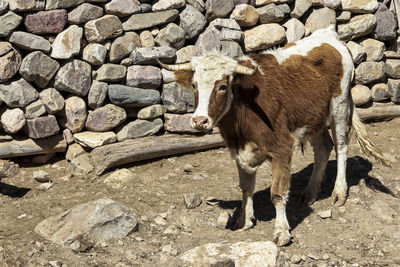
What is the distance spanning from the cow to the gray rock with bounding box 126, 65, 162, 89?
2.31m

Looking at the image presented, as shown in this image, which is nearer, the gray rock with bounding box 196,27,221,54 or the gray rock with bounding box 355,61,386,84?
the gray rock with bounding box 196,27,221,54

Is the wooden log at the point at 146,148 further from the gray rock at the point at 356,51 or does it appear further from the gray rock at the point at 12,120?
the gray rock at the point at 356,51

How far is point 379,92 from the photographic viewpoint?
393 inches

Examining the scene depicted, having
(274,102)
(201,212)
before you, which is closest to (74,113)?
(201,212)

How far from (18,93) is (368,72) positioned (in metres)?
5.75

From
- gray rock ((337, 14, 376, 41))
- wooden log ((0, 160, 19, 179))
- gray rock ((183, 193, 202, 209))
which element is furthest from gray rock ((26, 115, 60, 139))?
gray rock ((337, 14, 376, 41))

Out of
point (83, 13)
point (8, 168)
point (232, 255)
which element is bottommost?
point (8, 168)

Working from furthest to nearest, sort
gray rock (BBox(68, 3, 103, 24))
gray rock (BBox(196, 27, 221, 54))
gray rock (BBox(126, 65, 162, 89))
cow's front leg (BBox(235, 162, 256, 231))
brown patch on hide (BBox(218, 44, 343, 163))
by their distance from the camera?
gray rock (BBox(196, 27, 221, 54)), gray rock (BBox(126, 65, 162, 89)), gray rock (BBox(68, 3, 103, 24)), cow's front leg (BBox(235, 162, 256, 231)), brown patch on hide (BBox(218, 44, 343, 163))

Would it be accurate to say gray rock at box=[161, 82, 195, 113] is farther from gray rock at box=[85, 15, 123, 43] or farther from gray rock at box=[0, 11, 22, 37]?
gray rock at box=[0, 11, 22, 37]

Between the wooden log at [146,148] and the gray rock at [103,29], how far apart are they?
4.86ft

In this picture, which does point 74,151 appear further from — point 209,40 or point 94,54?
point 209,40

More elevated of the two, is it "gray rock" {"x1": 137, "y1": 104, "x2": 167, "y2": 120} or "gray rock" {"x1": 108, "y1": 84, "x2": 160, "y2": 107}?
"gray rock" {"x1": 108, "y1": 84, "x2": 160, "y2": 107}

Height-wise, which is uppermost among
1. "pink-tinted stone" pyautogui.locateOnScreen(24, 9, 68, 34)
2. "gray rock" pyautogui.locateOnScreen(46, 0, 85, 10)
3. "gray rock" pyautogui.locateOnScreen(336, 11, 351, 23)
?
"gray rock" pyautogui.locateOnScreen(46, 0, 85, 10)

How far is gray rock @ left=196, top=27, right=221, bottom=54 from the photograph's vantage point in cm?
861
